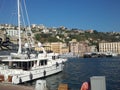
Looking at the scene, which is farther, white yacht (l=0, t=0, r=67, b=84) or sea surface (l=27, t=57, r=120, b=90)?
sea surface (l=27, t=57, r=120, b=90)

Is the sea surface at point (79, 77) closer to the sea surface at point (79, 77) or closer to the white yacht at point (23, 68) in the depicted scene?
the sea surface at point (79, 77)

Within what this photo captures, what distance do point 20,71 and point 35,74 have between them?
126 inches

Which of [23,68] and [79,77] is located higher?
[23,68]

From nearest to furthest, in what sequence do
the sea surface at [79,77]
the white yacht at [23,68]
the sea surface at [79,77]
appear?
the white yacht at [23,68] → the sea surface at [79,77] → the sea surface at [79,77]

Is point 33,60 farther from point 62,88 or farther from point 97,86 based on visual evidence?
point 97,86

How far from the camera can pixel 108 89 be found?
31.5 m

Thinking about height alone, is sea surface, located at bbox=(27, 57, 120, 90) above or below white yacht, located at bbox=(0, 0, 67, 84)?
below

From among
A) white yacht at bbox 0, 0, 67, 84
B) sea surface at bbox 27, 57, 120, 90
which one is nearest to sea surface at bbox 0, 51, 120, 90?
sea surface at bbox 27, 57, 120, 90

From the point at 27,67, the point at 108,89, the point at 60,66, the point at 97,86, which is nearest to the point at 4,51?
the point at 60,66

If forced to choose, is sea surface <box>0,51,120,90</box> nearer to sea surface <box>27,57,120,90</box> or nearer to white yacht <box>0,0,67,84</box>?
sea surface <box>27,57,120,90</box>

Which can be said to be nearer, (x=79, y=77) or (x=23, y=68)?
(x=23, y=68)

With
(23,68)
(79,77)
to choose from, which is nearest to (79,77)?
(79,77)

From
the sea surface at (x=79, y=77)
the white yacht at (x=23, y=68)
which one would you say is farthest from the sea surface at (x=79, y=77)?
the white yacht at (x=23, y=68)

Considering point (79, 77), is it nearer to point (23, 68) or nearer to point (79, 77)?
point (79, 77)
